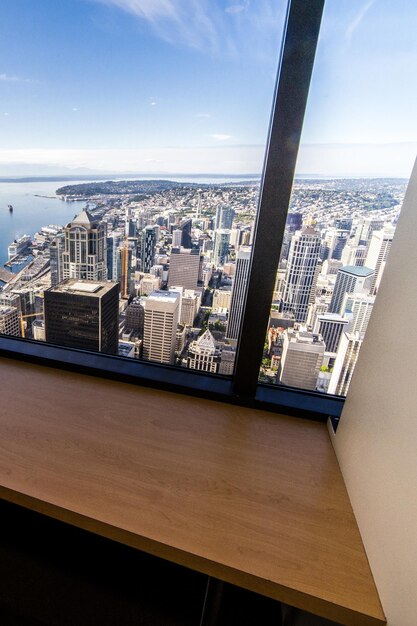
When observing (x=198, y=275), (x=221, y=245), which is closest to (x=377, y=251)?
(x=221, y=245)

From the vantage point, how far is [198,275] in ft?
4.13

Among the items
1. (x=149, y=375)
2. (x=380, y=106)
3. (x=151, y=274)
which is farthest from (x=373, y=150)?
(x=149, y=375)

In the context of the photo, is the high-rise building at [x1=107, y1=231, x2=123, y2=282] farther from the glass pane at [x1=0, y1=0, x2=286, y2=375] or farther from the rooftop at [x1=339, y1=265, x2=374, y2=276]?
the rooftop at [x1=339, y1=265, x2=374, y2=276]

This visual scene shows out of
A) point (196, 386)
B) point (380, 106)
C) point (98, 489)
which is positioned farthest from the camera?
point (196, 386)

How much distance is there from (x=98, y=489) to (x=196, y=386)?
1.64 ft

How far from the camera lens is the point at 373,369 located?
2.66ft

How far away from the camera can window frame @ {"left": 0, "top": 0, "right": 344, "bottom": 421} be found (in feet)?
2.99

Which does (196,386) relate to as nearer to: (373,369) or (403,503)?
(373,369)

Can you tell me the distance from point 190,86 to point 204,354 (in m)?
0.97

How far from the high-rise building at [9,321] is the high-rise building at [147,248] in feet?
2.19

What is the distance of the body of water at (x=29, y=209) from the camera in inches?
52.1

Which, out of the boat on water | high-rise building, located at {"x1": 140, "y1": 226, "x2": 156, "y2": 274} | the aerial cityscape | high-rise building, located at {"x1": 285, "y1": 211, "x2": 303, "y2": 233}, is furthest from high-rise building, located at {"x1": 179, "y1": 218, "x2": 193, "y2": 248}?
Result: the boat on water

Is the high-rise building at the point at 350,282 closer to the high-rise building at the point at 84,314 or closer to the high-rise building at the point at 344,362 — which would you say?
the high-rise building at the point at 344,362

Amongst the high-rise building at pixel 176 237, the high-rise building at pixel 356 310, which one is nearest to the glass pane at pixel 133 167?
the high-rise building at pixel 176 237
